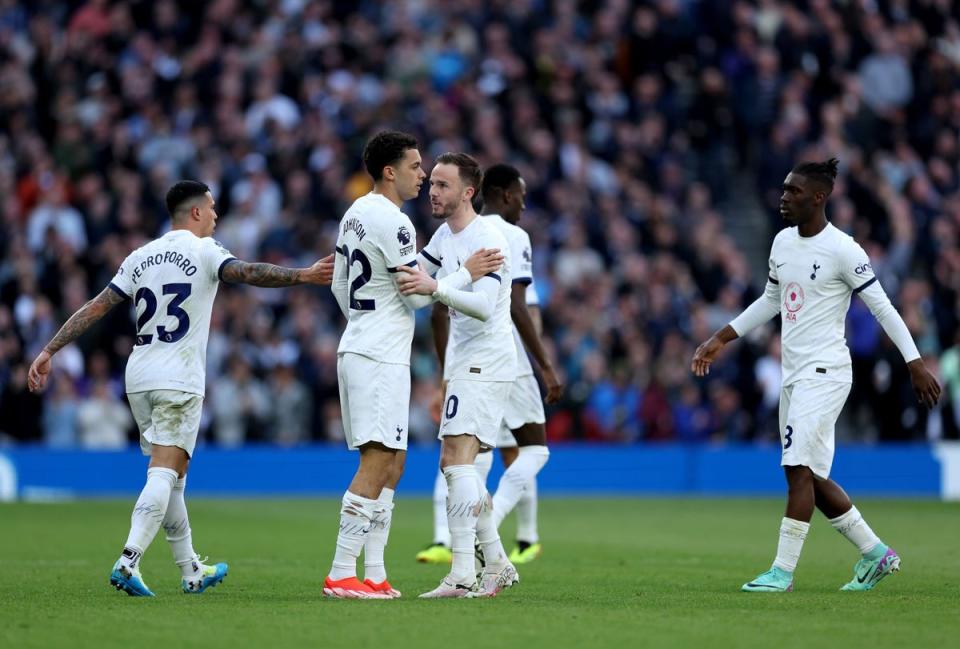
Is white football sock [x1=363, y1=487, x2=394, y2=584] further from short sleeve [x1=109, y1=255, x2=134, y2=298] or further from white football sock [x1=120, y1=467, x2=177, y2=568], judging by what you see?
short sleeve [x1=109, y1=255, x2=134, y2=298]

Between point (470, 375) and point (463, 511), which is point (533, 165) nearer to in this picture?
point (470, 375)

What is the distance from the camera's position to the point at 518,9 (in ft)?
94.0

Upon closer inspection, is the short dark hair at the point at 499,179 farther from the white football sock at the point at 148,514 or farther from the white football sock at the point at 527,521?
the white football sock at the point at 148,514

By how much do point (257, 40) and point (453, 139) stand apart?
4.24 meters

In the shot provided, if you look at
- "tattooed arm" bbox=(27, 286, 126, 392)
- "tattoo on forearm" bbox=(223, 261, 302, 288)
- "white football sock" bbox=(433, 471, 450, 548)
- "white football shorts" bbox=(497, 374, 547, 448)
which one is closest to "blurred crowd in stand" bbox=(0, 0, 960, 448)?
"white football sock" bbox=(433, 471, 450, 548)

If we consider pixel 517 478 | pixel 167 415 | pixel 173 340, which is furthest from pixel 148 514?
pixel 517 478

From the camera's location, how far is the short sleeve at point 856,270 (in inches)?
426

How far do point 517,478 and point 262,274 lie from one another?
11.5 ft

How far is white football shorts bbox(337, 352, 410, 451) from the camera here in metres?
9.86

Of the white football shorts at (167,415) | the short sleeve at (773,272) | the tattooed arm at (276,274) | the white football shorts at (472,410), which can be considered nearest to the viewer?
the tattooed arm at (276,274)

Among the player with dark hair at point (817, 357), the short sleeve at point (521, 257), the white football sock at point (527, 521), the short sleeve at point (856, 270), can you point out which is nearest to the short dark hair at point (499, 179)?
the short sleeve at point (521, 257)

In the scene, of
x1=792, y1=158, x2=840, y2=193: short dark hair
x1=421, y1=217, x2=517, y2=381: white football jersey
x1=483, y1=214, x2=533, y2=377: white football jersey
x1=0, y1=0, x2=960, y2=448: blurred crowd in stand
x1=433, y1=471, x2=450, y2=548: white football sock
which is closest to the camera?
x1=421, y1=217, x2=517, y2=381: white football jersey

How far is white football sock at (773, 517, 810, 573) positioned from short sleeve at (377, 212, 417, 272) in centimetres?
313

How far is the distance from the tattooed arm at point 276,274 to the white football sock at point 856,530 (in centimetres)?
388
